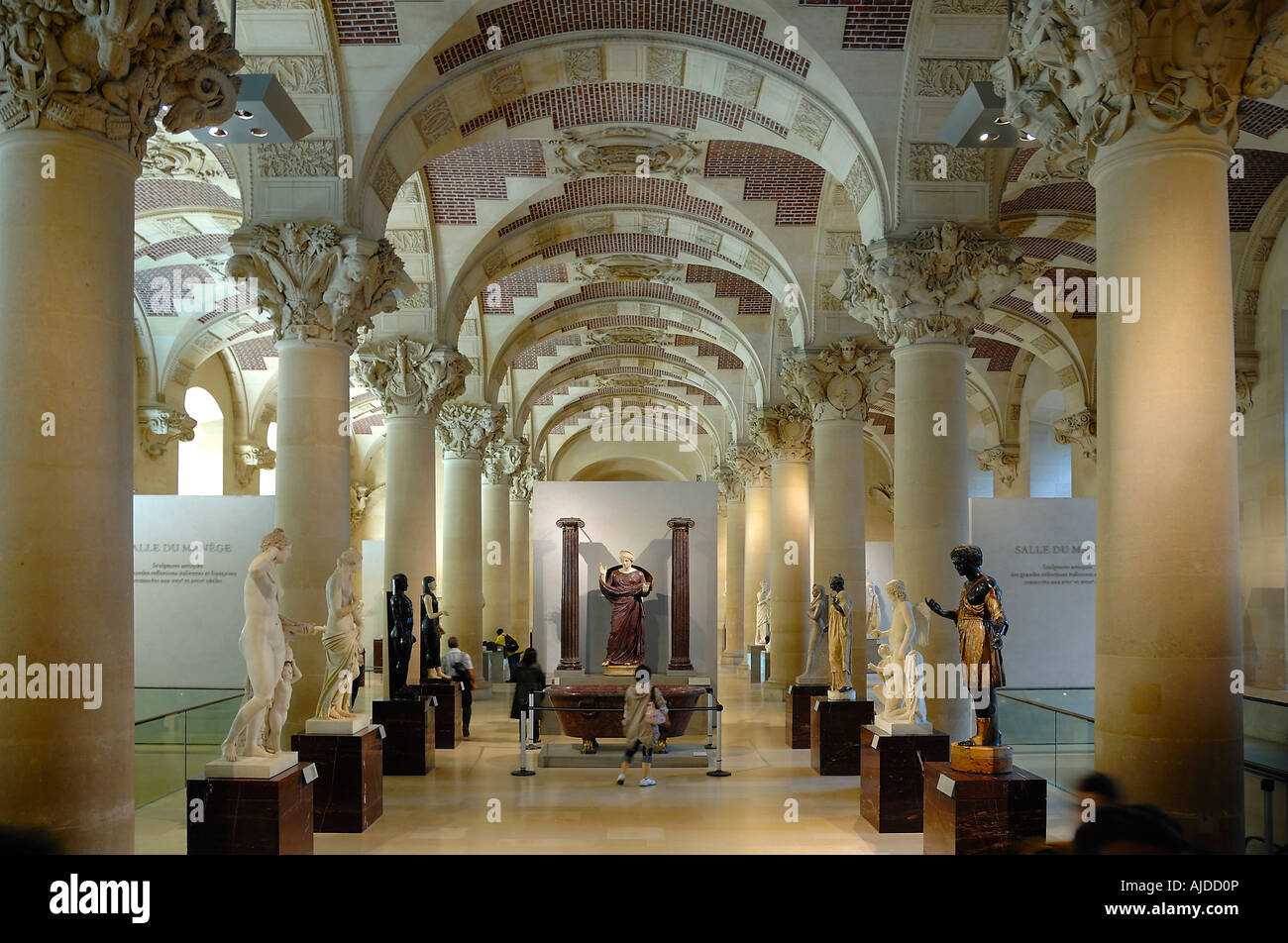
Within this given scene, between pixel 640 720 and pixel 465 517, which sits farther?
pixel 465 517

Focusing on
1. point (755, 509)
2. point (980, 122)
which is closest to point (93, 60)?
point (980, 122)

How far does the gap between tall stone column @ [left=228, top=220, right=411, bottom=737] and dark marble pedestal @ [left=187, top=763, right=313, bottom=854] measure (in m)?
3.47

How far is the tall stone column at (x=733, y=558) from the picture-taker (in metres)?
32.3

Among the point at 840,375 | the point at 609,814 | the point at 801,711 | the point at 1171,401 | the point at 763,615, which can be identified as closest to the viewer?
the point at 1171,401

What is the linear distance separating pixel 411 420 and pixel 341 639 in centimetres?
721

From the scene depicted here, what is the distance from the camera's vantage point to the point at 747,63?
11156 mm

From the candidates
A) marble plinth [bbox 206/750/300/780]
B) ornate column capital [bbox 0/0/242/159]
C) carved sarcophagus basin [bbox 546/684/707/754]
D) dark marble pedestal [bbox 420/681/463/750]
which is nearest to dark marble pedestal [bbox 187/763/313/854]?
marble plinth [bbox 206/750/300/780]

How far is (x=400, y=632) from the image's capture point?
12281mm

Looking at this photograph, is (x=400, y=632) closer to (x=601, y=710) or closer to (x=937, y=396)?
(x=601, y=710)

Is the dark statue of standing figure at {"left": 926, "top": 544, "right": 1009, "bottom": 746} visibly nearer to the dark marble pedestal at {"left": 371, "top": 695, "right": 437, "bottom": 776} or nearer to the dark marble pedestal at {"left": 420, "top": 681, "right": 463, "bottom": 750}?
the dark marble pedestal at {"left": 371, "top": 695, "right": 437, "bottom": 776}

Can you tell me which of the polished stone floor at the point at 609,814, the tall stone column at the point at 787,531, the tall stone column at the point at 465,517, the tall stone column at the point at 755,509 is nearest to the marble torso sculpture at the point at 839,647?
the polished stone floor at the point at 609,814

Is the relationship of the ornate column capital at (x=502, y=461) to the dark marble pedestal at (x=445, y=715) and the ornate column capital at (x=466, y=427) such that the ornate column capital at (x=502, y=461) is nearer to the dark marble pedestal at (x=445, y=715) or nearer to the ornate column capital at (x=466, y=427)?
the ornate column capital at (x=466, y=427)

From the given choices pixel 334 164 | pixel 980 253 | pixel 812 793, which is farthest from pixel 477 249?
pixel 812 793

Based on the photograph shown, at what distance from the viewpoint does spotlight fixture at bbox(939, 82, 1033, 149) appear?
800 centimetres
